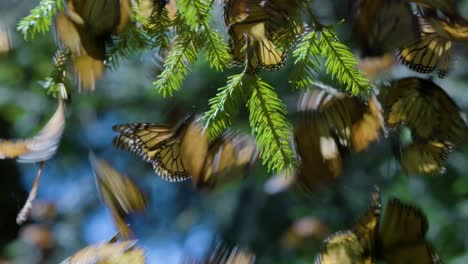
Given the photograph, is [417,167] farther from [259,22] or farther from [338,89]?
[259,22]

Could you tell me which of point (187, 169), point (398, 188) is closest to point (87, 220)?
point (187, 169)

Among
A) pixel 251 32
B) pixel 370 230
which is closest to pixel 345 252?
pixel 370 230

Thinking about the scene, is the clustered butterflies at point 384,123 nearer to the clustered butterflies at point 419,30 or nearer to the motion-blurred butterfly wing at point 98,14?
the clustered butterflies at point 419,30

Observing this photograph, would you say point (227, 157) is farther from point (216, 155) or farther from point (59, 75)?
point (59, 75)

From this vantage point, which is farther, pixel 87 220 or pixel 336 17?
pixel 87 220

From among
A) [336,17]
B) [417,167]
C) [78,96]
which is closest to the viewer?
[417,167]

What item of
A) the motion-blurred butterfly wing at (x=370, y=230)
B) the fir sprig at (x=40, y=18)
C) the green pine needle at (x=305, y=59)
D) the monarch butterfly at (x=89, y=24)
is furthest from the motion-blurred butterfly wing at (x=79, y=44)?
the motion-blurred butterfly wing at (x=370, y=230)

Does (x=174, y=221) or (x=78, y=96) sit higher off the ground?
(x=78, y=96)
